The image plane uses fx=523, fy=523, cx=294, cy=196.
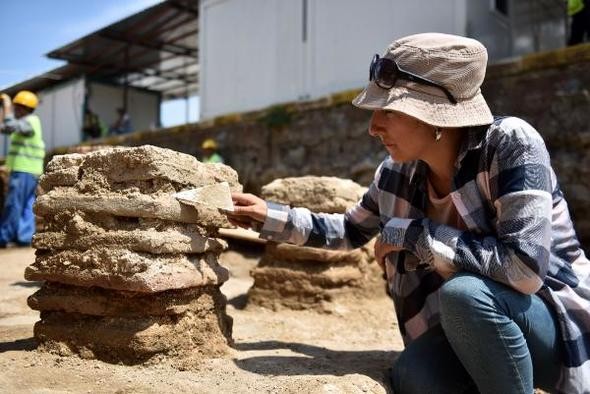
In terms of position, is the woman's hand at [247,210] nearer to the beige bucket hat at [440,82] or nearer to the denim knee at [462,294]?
the beige bucket hat at [440,82]

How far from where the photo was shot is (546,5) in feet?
24.9

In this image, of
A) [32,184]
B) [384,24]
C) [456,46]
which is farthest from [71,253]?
[384,24]

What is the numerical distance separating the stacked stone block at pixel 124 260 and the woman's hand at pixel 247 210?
9 centimetres

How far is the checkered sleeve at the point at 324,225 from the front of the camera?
2010 millimetres

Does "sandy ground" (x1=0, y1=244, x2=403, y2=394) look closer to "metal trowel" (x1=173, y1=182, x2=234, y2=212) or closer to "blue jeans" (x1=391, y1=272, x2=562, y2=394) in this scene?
"blue jeans" (x1=391, y1=272, x2=562, y2=394)

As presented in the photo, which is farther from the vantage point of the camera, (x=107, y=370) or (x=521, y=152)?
(x=107, y=370)

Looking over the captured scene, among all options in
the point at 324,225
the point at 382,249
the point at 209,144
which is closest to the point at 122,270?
the point at 324,225

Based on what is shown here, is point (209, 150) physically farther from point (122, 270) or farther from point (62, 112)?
point (62, 112)

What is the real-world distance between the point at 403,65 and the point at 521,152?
44cm

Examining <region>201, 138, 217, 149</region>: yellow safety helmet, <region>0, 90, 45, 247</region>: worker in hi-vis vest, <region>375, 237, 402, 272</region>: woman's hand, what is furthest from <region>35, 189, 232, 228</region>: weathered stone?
<region>201, 138, 217, 149</region>: yellow safety helmet

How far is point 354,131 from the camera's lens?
6184 mm

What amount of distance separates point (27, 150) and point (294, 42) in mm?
3631

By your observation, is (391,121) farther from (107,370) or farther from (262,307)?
(262,307)

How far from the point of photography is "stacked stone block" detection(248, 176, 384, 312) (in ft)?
10.5
